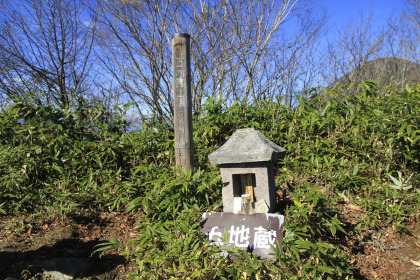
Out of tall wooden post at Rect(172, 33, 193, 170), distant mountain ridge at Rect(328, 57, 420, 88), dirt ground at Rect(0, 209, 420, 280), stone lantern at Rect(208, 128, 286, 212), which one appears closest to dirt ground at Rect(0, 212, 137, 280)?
dirt ground at Rect(0, 209, 420, 280)

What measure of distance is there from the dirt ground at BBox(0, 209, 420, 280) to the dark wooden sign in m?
0.84

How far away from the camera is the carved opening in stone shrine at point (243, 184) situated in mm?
2836

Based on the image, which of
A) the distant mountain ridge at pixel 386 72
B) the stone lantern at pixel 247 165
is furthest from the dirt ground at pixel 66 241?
the distant mountain ridge at pixel 386 72

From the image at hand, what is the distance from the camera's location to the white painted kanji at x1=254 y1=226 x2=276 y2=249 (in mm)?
2449

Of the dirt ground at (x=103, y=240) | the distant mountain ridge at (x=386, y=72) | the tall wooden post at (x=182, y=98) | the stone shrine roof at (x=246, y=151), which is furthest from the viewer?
the distant mountain ridge at (x=386, y=72)

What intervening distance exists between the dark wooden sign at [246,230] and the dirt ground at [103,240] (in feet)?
2.76

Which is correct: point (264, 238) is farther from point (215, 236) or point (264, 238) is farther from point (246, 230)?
point (215, 236)

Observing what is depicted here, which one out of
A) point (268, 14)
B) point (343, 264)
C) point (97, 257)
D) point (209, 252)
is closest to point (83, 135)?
point (97, 257)

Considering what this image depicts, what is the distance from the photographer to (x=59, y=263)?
280cm

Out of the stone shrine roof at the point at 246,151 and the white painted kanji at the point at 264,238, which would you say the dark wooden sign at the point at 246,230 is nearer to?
the white painted kanji at the point at 264,238

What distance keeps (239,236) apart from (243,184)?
1.82ft

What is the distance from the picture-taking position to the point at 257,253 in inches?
94.9

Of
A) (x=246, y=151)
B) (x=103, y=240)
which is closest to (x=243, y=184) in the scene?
(x=246, y=151)

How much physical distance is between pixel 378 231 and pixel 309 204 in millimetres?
943
